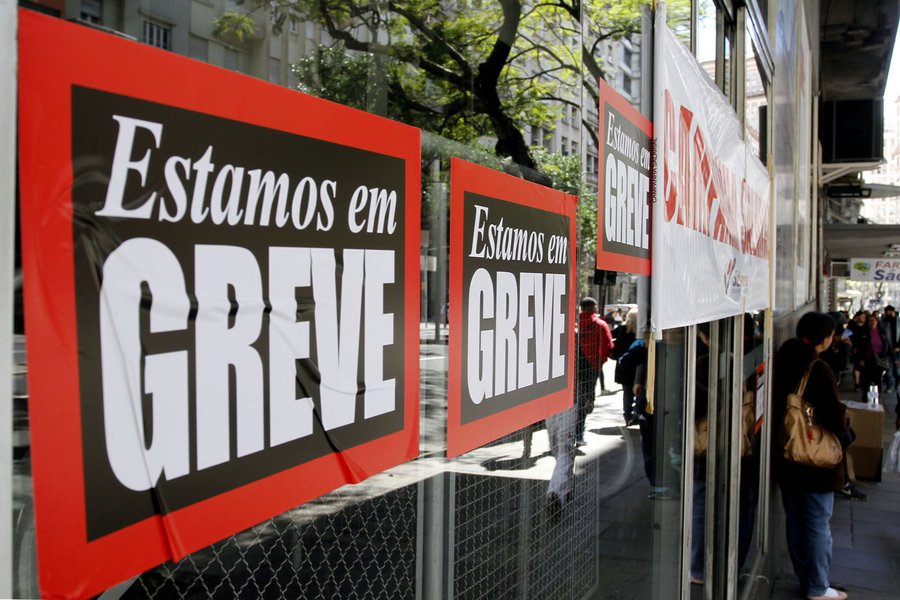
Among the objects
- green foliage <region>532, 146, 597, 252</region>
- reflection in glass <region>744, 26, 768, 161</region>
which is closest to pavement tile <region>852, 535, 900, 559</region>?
reflection in glass <region>744, 26, 768, 161</region>

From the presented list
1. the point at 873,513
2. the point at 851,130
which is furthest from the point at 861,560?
the point at 851,130

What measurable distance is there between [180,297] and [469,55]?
1386 mm

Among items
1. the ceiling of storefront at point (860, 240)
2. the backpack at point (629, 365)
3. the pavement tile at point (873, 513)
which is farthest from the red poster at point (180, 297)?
the ceiling of storefront at point (860, 240)

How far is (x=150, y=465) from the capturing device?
103cm

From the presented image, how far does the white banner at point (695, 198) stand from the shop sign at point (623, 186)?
0.05 metres

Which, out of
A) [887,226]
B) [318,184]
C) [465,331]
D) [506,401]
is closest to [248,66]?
[318,184]

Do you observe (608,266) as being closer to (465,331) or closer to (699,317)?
(465,331)

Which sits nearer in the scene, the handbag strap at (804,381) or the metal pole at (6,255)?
the metal pole at (6,255)

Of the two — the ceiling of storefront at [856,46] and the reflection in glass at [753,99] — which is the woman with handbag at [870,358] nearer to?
the ceiling of storefront at [856,46]

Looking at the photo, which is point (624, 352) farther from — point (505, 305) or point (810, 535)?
point (810, 535)

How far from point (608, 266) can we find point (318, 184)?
1.37 meters

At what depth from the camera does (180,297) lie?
1.06 m

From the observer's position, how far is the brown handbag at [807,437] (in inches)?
199

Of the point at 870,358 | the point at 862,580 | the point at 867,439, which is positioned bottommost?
the point at 862,580
